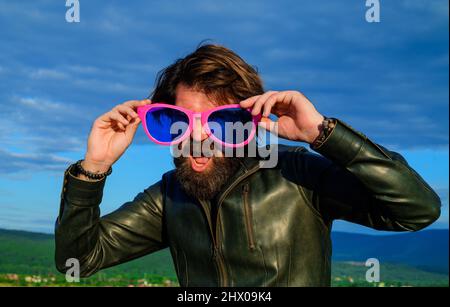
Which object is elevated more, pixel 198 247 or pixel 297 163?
pixel 297 163

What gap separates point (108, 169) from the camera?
4438 millimetres

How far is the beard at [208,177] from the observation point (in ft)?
13.8

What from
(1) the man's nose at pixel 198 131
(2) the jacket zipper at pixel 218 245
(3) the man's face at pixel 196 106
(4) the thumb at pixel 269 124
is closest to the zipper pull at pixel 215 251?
(2) the jacket zipper at pixel 218 245

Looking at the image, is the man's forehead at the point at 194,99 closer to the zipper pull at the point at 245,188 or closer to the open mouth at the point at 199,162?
the open mouth at the point at 199,162

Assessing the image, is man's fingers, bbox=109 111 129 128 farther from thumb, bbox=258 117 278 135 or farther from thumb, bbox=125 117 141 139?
thumb, bbox=258 117 278 135

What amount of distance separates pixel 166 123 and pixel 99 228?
111cm

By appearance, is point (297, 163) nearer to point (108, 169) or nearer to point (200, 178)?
point (200, 178)

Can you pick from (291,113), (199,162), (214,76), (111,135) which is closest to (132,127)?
(111,135)

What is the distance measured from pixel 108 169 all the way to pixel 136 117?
467mm

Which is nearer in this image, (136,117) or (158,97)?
(136,117)

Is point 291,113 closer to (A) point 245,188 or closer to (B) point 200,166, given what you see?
(A) point 245,188

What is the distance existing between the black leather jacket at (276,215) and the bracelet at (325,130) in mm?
33
